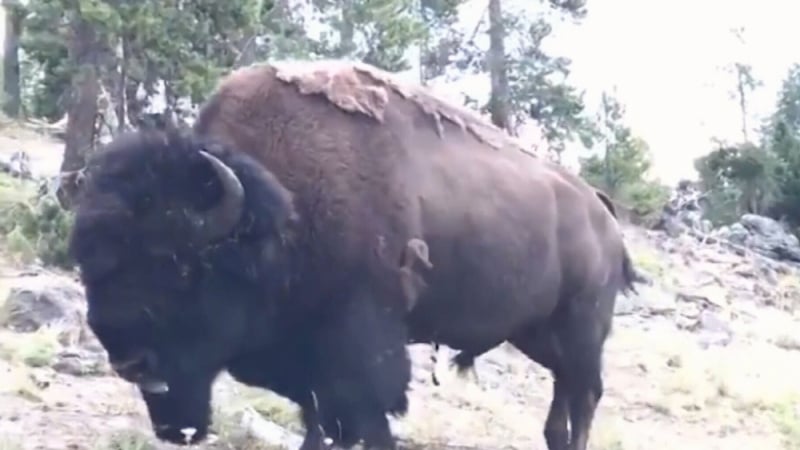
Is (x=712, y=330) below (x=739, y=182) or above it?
above

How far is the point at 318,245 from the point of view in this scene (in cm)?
603

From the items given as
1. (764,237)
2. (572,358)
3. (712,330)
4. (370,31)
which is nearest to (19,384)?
(572,358)

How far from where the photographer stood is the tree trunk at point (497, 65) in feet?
106

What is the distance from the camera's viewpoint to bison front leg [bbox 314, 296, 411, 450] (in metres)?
6.09

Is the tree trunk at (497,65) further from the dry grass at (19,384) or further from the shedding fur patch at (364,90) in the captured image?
the shedding fur patch at (364,90)

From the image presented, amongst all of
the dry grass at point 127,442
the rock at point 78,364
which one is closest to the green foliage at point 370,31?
the rock at point 78,364

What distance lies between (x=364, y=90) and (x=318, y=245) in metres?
0.91

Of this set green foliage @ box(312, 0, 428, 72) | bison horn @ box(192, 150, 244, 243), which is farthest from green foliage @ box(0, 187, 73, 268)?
green foliage @ box(312, 0, 428, 72)

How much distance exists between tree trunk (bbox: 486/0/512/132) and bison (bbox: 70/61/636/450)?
2407cm

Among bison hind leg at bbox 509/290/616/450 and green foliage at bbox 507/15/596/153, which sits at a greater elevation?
bison hind leg at bbox 509/290/616/450

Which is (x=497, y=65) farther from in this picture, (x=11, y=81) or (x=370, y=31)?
(x=370, y=31)

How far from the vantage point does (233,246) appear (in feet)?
18.9

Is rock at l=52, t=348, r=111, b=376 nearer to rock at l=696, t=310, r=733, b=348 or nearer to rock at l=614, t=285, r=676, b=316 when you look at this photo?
rock at l=696, t=310, r=733, b=348

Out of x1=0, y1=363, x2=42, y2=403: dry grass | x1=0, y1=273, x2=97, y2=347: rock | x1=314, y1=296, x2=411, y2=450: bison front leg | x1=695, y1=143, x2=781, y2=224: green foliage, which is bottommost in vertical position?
x1=695, y1=143, x2=781, y2=224: green foliage
